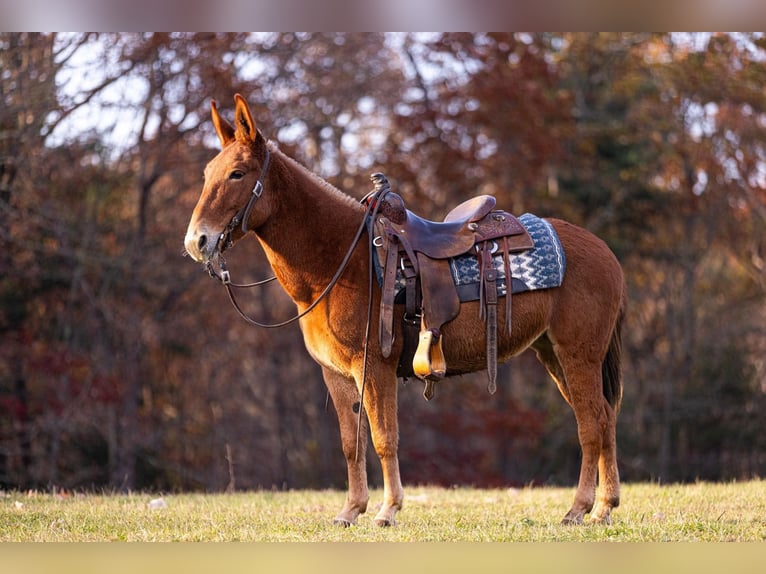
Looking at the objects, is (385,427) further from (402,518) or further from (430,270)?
(430,270)

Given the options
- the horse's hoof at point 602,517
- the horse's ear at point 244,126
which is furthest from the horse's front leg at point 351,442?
the horse's ear at point 244,126

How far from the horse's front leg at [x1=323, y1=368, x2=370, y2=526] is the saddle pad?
0.65 m

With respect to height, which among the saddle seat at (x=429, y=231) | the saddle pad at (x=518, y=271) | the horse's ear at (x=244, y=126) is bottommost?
the saddle pad at (x=518, y=271)

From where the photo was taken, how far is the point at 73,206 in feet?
51.0

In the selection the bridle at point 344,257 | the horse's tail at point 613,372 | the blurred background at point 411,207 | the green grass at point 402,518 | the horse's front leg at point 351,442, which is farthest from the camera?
the blurred background at point 411,207

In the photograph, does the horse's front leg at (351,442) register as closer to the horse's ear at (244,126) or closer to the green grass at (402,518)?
the green grass at (402,518)

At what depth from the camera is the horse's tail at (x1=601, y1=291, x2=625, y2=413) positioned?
6707mm

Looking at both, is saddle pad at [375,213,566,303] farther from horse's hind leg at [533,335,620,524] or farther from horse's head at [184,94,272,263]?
horse's head at [184,94,272,263]

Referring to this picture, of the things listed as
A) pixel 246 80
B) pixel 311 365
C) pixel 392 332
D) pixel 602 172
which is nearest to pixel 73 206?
pixel 246 80

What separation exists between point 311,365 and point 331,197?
39.1ft

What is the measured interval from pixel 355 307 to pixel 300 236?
1.85ft

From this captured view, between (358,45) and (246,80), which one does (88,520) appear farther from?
(358,45)

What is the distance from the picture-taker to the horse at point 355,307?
5941mm

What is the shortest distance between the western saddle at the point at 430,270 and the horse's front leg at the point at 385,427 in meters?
0.18
